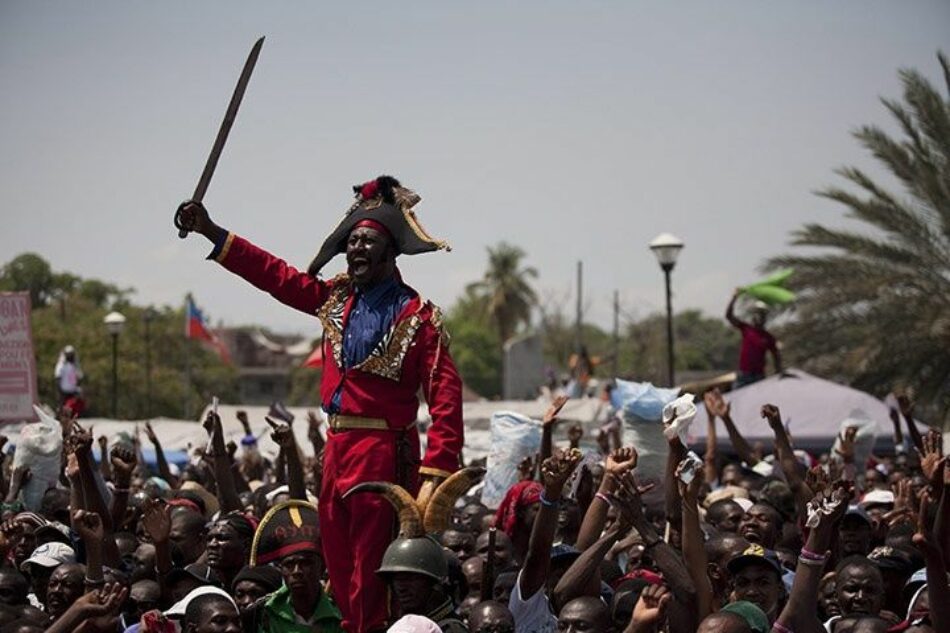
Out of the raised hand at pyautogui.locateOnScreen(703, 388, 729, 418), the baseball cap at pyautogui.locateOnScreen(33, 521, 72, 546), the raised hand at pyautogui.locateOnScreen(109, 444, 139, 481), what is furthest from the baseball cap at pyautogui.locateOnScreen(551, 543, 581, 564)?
the raised hand at pyautogui.locateOnScreen(703, 388, 729, 418)

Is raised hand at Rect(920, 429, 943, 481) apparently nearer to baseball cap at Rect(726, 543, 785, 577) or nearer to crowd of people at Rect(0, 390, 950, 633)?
crowd of people at Rect(0, 390, 950, 633)

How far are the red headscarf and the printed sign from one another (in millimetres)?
6073

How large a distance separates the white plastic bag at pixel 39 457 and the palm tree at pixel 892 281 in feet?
43.7

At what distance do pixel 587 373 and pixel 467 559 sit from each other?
87.2ft

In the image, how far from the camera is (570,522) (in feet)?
27.6

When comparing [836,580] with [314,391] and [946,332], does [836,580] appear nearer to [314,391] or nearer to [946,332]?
[946,332]

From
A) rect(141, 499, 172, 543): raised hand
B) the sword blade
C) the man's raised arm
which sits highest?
the sword blade

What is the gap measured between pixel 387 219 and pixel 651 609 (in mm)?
2289

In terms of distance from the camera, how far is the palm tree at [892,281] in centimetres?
2122

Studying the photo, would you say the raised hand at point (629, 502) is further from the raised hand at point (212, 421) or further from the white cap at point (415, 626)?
the raised hand at point (212, 421)

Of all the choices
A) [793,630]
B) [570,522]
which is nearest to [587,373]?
[570,522]

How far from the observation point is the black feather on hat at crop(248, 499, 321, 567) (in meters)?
6.78

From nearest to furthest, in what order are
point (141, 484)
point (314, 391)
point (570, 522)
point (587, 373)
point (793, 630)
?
point (793, 630), point (570, 522), point (141, 484), point (587, 373), point (314, 391)

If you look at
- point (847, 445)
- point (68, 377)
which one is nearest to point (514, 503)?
point (847, 445)
